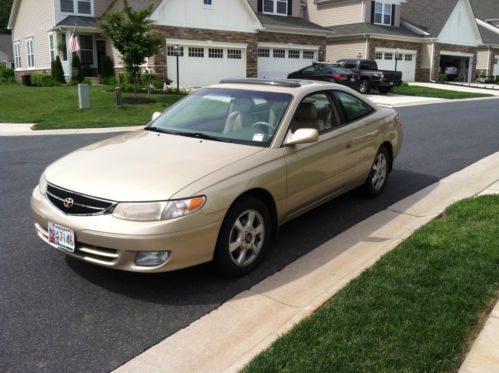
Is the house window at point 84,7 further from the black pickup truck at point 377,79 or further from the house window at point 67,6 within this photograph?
the black pickup truck at point 377,79

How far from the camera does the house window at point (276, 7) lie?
3283 cm

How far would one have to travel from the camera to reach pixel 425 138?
452 inches

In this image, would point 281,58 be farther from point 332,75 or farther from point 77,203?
point 77,203

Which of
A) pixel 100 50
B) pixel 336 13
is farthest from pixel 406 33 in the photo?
pixel 100 50

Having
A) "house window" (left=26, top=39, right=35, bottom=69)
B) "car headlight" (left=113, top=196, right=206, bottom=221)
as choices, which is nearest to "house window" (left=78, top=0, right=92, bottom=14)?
"house window" (left=26, top=39, right=35, bottom=69)

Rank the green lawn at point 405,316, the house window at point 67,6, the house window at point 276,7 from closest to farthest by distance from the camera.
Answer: the green lawn at point 405,316, the house window at point 67,6, the house window at point 276,7

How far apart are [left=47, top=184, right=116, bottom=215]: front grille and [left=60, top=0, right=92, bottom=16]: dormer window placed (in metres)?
27.0

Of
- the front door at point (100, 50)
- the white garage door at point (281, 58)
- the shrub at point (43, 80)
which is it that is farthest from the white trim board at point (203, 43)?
the shrub at point (43, 80)

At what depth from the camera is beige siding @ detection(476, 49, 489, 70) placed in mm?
46156

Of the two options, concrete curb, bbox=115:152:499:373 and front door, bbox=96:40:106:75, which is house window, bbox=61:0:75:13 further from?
concrete curb, bbox=115:152:499:373

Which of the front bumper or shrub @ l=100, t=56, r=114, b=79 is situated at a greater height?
shrub @ l=100, t=56, r=114, b=79

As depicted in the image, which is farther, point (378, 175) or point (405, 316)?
point (378, 175)

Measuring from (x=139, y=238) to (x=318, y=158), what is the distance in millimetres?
2185

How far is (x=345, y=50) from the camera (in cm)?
3588
